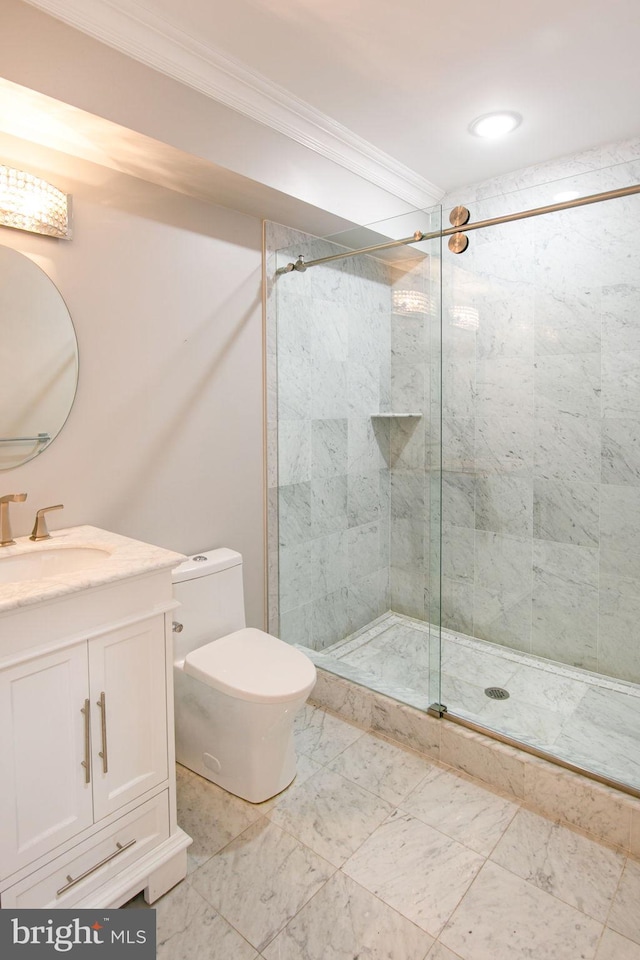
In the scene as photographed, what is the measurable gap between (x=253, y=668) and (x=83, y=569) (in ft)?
2.21

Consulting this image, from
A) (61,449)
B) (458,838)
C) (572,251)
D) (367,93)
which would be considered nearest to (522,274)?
(572,251)

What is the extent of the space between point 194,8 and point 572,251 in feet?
5.84

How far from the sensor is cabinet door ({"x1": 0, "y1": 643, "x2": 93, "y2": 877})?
1.16 meters

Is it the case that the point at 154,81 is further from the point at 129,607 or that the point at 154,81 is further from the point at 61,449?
the point at 129,607

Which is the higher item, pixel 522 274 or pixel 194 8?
pixel 194 8

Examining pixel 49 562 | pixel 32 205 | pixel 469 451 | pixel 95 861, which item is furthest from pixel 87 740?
pixel 469 451

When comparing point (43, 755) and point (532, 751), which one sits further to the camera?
point (532, 751)

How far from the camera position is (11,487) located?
1702 mm

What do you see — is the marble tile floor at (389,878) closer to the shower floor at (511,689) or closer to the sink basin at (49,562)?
the shower floor at (511,689)

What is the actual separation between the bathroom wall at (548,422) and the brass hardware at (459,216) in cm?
31

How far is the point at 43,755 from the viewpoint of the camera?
1217 mm

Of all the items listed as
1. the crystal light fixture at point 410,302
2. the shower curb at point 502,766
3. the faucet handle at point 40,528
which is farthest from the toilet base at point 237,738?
the crystal light fixture at point 410,302

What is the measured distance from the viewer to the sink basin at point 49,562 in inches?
61.0

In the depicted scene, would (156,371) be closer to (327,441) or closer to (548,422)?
(327,441)
